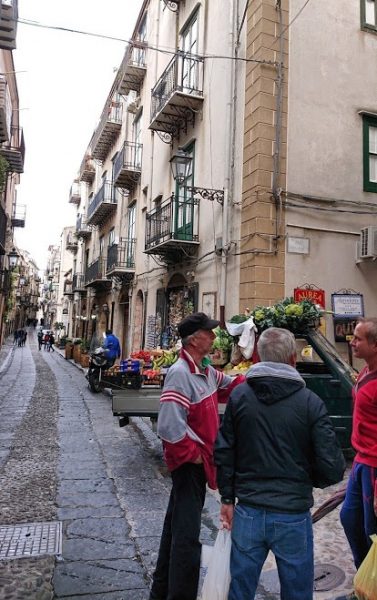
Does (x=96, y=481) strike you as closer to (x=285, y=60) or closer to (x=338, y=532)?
(x=338, y=532)

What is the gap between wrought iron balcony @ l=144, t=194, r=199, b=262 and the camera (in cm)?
1173

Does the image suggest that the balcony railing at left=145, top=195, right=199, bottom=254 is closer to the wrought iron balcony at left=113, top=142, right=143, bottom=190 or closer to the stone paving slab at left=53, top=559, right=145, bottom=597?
A: the wrought iron balcony at left=113, top=142, right=143, bottom=190

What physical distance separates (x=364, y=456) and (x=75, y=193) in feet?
126

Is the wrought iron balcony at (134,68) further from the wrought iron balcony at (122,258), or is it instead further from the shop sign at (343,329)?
the shop sign at (343,329)

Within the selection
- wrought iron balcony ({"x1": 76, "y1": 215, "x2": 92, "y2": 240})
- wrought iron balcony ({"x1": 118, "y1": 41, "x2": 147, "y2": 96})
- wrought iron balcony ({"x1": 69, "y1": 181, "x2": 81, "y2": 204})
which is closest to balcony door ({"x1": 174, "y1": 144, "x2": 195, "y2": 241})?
wrought iron balcony ({"x1": 118, "y1": 41, "x2": 147, "y2": 96})

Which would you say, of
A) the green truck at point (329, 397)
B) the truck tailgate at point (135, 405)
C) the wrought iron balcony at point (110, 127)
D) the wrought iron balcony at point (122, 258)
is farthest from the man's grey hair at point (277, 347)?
the wrought iron balcony at point (110, 127)

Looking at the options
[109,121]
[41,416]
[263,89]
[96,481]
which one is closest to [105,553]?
[96,481]

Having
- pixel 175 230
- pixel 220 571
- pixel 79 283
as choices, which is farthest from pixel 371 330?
pixel 79 283

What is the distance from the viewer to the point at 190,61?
43.1 ft

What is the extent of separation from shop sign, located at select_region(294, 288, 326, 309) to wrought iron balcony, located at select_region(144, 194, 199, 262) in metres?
3.21

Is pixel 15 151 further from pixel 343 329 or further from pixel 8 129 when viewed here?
pixel 343 329

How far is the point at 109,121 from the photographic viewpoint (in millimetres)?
21859

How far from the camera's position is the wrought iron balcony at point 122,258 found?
1756 cm

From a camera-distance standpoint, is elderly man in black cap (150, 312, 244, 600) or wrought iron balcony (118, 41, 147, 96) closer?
elderly man in black cap (150, 312, 244, 600)
